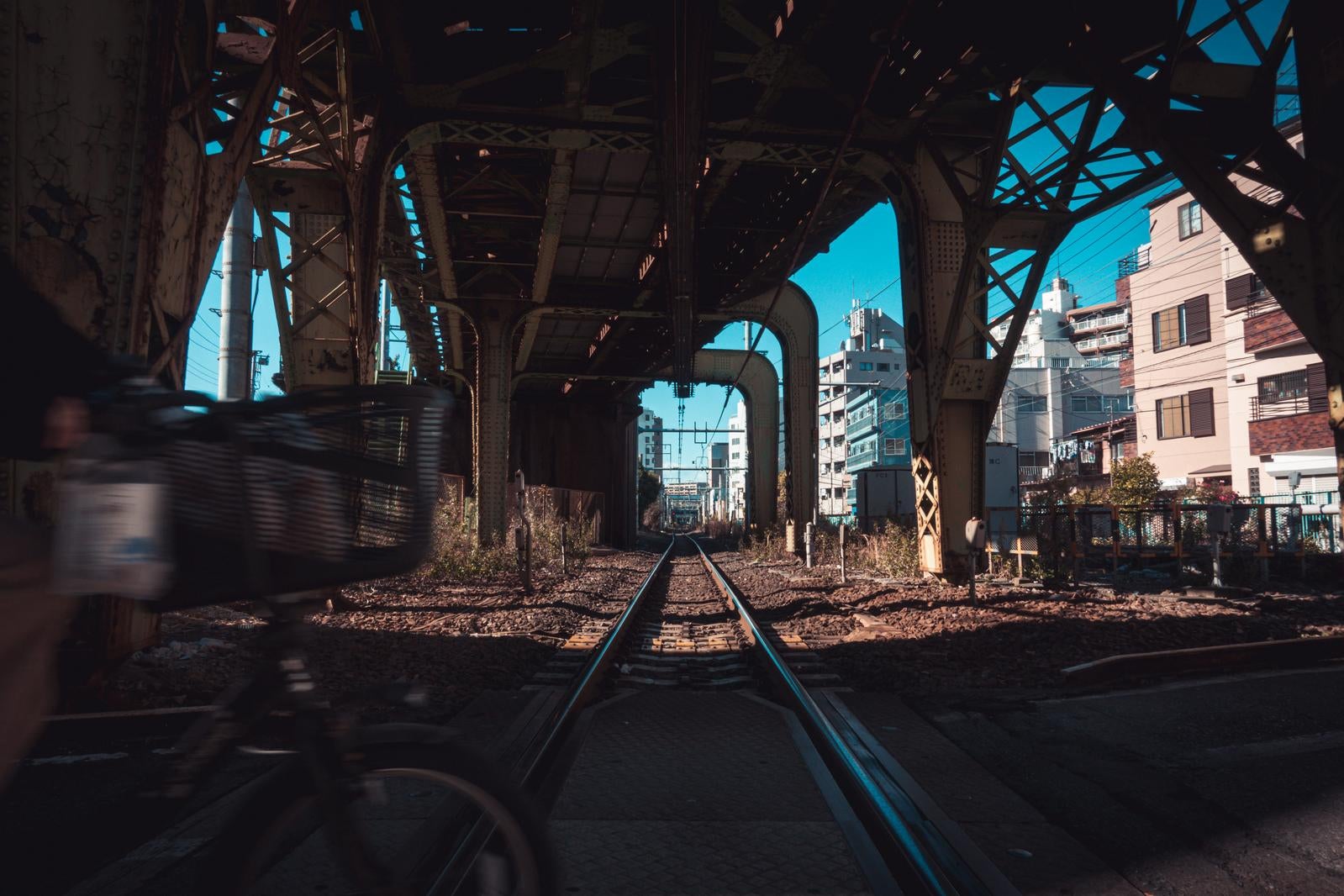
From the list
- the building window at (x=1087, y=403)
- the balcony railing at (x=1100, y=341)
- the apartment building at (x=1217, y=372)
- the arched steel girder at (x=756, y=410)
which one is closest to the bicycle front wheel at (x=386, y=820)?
the arched steel girder at (x=756, y=410)

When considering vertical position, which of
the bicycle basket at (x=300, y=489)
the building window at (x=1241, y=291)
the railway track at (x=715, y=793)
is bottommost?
the railway track at (x=715, y=793)

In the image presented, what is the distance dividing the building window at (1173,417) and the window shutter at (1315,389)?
685 cm

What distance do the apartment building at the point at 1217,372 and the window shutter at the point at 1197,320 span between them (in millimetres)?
35

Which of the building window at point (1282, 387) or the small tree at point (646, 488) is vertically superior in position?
the building window at point (1282, 387)

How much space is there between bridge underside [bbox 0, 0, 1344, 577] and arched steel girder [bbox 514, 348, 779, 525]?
1052cm

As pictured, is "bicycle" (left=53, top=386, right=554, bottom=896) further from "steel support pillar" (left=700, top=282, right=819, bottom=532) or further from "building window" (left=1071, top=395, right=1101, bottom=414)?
"building window" (left=1071, top=395, right=1101, bottom=414)

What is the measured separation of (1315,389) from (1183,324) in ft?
26.0

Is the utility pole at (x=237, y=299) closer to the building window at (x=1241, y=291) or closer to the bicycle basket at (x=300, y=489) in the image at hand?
the bicycle basket at (x=300, y=489)

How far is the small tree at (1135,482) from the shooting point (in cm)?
2488

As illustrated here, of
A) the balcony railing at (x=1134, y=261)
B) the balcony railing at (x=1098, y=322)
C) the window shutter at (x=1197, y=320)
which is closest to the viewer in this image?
the window shutter at (x=1197, y=320)

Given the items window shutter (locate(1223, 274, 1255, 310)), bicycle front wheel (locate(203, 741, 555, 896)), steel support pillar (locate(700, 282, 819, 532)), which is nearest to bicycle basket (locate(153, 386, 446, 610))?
bicycle front wheel (locate(203, 741, 555, 896))

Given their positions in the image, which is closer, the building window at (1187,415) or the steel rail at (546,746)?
the steel rail at (546,746)

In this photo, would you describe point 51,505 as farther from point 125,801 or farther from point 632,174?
point 632,174

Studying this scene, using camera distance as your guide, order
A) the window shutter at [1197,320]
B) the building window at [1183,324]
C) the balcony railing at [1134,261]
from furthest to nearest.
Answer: the balcony railing at [1134,261] → the building window at [1183,324] → the window shutter at [1197,320]
